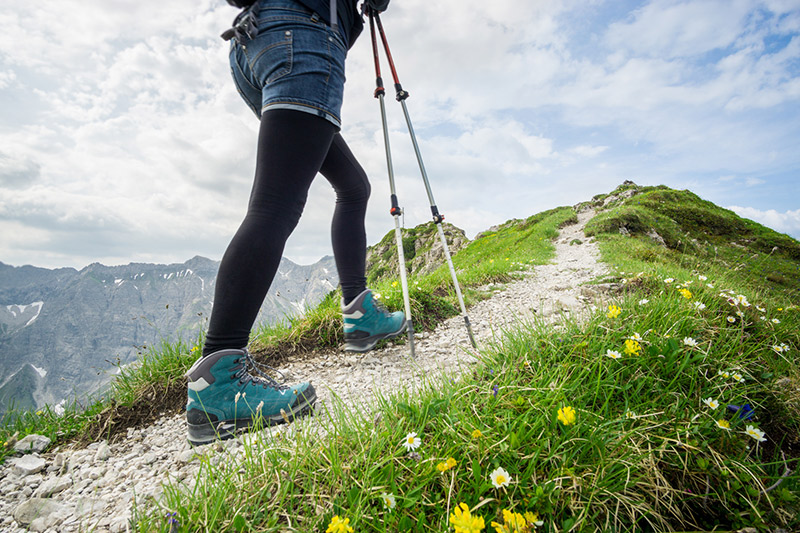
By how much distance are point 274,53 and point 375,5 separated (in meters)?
1.81

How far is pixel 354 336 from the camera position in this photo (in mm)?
3941

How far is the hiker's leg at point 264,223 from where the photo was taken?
86.9 inches

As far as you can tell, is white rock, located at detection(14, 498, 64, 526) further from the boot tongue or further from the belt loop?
the belt loop

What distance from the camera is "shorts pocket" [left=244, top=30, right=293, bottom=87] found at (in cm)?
228

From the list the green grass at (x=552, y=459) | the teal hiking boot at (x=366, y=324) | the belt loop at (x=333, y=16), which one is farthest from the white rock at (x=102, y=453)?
the belt loop at (x=333, y=16)

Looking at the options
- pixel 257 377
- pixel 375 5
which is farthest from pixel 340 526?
pixel 375 5

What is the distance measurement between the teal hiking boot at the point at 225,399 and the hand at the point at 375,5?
362 cm

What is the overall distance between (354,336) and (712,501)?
3.14 meters

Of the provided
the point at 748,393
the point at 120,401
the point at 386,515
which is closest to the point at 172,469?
the point at 120,401

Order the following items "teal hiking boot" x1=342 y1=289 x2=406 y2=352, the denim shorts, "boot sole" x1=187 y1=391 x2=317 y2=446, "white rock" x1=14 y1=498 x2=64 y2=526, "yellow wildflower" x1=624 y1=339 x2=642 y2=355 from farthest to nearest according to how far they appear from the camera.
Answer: "teal hiking boot" x1=342 y1=289 x2=406 y2=352 < "boot sole" x1=187 y1=391 x2=317 y2=446 < the denim shorts < "yellow wildflower" x1=624 y1=339 x2=642 y2=355 < "white rock" x1=14 y1=498 x2=64 y2=526

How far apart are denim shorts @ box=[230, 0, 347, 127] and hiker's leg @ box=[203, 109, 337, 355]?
0.37 ft

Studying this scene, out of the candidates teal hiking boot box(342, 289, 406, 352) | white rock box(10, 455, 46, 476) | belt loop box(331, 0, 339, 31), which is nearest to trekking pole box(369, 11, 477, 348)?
teal hiking boot box(342, 289, 406, 352)

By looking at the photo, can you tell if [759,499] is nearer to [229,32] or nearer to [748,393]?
[748,393]

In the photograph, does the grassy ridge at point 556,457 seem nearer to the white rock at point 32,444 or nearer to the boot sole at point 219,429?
the boot sole at point 219,429
